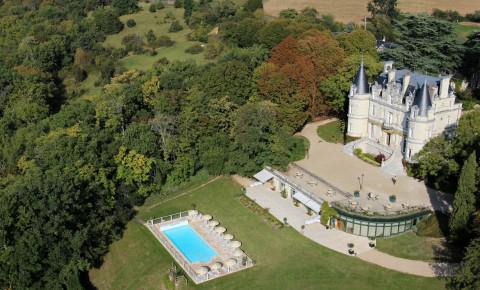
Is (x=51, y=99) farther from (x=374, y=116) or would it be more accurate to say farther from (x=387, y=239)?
(x=387, y=239)

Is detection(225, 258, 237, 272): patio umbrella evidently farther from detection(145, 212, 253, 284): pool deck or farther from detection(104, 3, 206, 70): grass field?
detection(104, 3, 206, 70): grass field

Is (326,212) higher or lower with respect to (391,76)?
lower

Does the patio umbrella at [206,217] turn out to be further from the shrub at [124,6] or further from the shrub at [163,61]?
the shrub at [124,6]

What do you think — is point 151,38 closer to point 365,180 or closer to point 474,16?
point 474,16

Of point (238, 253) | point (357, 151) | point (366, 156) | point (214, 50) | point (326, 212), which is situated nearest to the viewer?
point (238, 253)

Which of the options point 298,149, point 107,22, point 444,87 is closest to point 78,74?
point 107,22

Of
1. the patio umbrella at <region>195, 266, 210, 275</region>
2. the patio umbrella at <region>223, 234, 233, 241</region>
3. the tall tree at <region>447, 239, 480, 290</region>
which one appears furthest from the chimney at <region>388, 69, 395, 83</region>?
the patio umbrella at <region>195, 266, 210, 275</region>

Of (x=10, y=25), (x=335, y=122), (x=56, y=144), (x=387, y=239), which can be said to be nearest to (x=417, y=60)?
(x=335, y=122)

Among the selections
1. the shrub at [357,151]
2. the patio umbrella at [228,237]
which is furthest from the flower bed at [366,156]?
the patio umbrella at [228,237]
